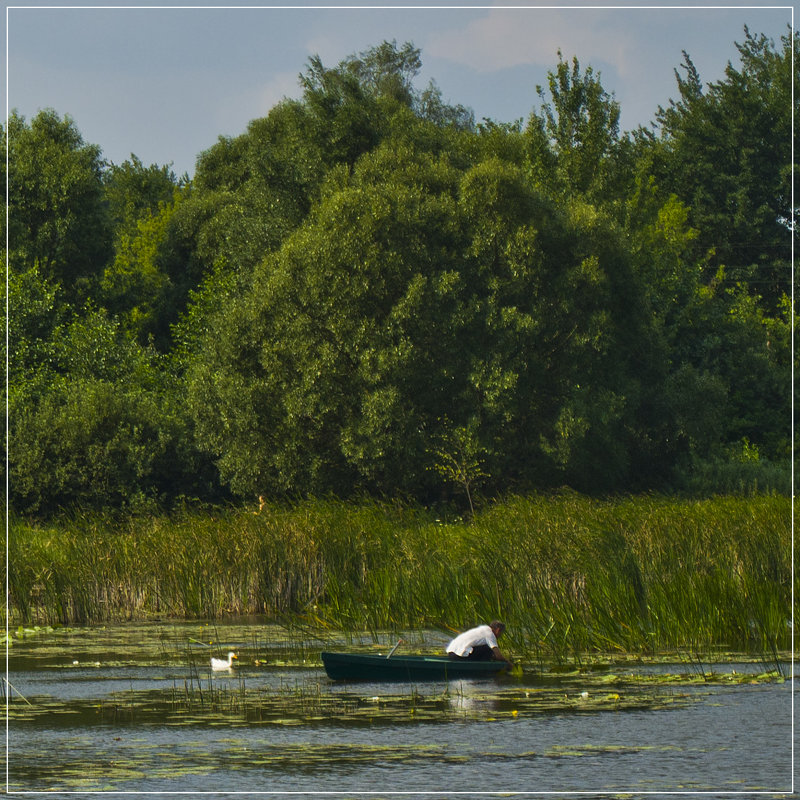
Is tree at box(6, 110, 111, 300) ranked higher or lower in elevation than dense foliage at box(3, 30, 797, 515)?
higher

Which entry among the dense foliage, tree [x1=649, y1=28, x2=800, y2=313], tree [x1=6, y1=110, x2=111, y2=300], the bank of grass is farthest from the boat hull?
tree [x1=649, y1=28, x2=800, y2=313]

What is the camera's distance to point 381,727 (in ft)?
40.9

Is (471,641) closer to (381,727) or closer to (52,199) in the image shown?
(381,727)

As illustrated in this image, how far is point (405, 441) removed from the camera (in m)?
35.0

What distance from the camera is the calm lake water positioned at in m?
10.2

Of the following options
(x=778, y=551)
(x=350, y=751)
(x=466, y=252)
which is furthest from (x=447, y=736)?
(x=466, y=252)

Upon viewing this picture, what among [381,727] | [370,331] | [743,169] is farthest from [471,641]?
[743,169]

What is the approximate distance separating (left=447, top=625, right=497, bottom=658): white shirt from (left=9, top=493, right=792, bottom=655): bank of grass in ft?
3.13

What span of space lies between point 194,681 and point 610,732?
5.40m

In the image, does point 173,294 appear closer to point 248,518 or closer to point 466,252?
point 466,252

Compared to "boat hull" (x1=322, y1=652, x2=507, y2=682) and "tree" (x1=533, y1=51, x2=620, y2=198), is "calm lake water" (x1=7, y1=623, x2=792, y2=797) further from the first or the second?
"tree" (x1=533, y1=51, x2=620, y2=198)

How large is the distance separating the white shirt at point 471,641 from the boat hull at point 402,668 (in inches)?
7.7

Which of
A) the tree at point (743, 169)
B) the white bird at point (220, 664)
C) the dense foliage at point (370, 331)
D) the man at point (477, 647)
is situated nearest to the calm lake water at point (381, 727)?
the white bird at point (220, 664)

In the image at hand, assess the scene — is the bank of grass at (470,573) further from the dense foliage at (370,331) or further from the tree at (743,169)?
the tree at (743,169)
